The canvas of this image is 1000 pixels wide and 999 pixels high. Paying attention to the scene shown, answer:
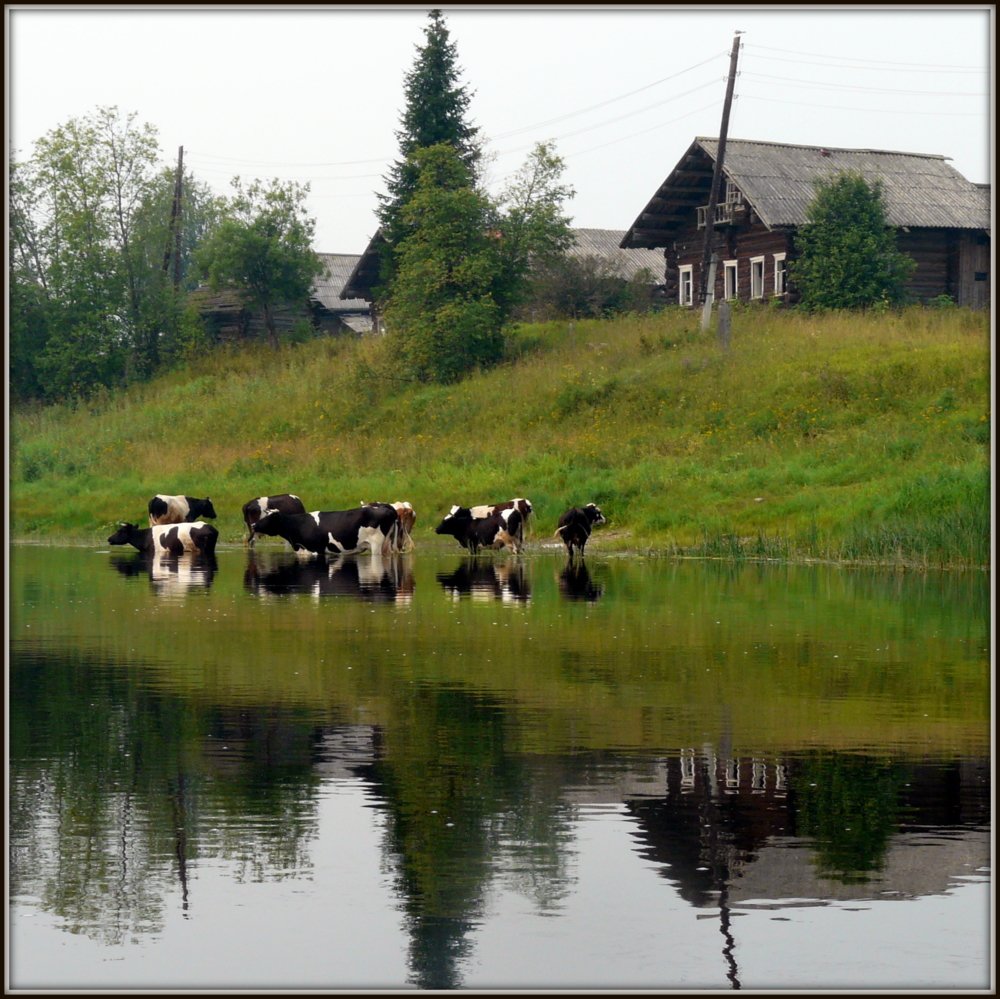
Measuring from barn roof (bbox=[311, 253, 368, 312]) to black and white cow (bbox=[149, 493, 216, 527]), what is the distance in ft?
126

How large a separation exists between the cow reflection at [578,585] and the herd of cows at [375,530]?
11.3 feet

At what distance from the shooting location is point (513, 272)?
5119 cm

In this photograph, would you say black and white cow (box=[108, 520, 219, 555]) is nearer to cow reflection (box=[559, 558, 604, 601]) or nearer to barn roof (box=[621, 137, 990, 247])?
cow reflection (box=[559, 558, 604, 601])

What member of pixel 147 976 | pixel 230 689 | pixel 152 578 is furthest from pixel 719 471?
pixel 147 976

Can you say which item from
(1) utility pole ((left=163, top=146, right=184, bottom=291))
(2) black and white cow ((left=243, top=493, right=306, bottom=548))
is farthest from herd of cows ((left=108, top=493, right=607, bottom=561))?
(1) utility pole ((left=163, top=146, right=184, bottom=291))

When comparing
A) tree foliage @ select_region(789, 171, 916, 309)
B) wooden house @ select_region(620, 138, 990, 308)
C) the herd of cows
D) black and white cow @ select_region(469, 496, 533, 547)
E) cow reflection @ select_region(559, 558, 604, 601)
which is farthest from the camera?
wooden house @ select_region(620, 138, 990, 308)

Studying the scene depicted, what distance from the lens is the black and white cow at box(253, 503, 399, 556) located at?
34.3 metres

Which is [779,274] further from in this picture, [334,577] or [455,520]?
[334,577]

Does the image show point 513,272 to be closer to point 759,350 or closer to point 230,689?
point 759,350

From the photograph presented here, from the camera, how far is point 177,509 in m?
39.7

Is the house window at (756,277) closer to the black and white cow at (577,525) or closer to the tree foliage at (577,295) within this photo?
the tree foliage at (577,295)

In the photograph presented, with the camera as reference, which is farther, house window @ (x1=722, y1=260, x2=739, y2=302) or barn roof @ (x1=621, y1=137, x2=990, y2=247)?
house window @ (x1=722, y1=260, x2=739, y2=302)

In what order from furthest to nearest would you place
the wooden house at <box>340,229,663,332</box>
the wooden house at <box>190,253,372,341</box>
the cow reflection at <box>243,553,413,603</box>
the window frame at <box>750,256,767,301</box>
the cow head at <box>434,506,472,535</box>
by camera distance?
the wooden house at <box>190,253,372,341</box>
the wooden house at <box>340,229,663,332</box>
the window frame at <box>750,256,767,301</box>
the cow head at <box>434,506,472,535</box>
the cow reflection at <box>243,553,413,603</box>

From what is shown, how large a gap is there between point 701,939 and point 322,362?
4706cm
